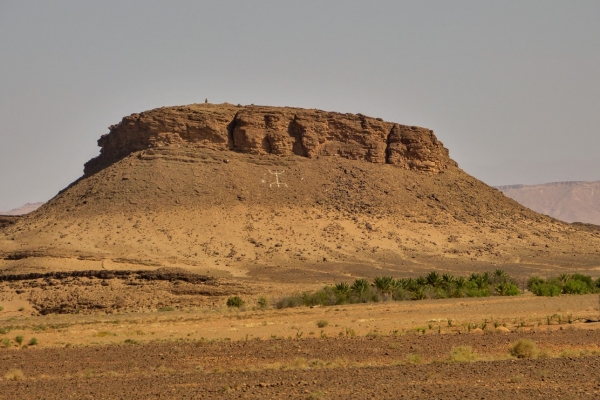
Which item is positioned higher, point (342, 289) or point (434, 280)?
point (434, 280)

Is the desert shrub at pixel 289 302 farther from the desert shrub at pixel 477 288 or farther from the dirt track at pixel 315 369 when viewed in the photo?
the dirt track at pixel 315 369

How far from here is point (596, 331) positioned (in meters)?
27.3

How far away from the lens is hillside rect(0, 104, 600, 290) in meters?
65.9

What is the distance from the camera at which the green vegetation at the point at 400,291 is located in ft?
151

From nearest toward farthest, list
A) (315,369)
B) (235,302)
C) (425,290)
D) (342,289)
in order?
(315,369)
(342,289)
(235,302)
(425,290)

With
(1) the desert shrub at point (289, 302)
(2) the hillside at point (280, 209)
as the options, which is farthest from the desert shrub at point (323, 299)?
(2) the hillside at point (280, 209)

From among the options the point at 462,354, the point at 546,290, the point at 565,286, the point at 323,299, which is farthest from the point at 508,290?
the point at 462,354

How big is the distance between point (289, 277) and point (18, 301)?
17.6 m

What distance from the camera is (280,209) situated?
74875mm

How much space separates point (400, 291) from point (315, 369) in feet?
88.8

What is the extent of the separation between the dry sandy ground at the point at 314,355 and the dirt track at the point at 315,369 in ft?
0.12

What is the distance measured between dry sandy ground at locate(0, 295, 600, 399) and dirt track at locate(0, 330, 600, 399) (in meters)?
0.04

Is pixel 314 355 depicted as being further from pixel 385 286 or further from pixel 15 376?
pixel 385 286

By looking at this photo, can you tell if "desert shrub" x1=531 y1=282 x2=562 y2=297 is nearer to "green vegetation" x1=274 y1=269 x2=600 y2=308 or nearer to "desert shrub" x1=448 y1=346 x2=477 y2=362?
"green vegetation" x1=274 y1=269 x2=600 y2=308
